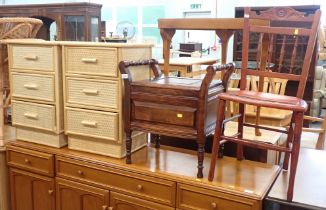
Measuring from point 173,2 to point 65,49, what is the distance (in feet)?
26.6

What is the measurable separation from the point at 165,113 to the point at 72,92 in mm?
692

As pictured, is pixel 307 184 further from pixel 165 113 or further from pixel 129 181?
pixel 129 181

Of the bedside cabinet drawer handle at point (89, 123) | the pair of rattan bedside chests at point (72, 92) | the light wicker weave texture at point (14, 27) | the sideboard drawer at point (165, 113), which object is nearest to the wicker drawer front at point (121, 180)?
the pair of rattan bedside chests at point (72, 92)

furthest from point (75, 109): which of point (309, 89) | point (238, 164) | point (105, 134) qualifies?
point (309, 89)

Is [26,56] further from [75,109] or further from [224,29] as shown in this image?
[224,29]

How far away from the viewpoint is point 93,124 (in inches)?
94.8

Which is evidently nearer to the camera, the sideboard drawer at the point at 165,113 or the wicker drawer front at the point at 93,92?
the sideboard drawer at the point at 165,113

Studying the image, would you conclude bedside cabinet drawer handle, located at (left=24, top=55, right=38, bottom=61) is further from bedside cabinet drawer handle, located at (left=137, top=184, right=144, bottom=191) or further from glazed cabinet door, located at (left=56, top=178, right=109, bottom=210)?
bedside cabinet drawer handle, located at (left=137, top=184, right=144, bottom=191)

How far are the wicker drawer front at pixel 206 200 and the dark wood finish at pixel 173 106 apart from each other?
11 centimetres

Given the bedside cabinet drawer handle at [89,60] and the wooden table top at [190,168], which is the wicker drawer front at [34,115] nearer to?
the wooden table top at [190,168]

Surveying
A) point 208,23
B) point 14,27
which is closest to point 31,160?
point 14,27

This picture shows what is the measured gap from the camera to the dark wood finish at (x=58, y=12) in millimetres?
6340

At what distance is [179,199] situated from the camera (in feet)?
7.06

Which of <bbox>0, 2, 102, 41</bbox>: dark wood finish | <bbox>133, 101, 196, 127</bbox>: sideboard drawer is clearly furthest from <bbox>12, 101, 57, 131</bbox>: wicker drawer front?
<bbox>0, 2, 102, 41</bbox>: dark wood finish
